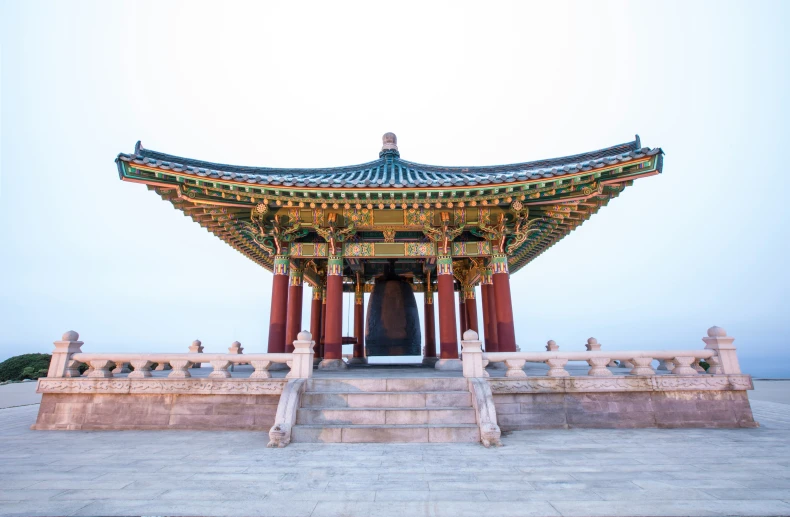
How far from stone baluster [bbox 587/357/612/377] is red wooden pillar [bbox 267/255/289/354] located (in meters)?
8.98

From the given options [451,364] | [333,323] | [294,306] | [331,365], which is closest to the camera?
[451,364]

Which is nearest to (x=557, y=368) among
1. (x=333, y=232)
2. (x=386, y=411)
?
(x=386, y=411)

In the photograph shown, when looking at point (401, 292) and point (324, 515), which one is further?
point (401, 292)

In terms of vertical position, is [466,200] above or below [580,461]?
above

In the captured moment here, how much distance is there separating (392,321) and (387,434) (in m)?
8.32

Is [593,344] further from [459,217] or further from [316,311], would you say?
[316,311]

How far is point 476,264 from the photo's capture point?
15.5 metres

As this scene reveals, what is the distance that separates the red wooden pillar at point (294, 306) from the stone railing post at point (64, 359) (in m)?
5.89

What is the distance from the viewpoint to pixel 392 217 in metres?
12.6

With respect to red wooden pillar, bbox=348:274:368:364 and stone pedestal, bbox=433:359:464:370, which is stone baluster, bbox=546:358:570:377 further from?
red wooden pillar, bbox=348:274:368:364

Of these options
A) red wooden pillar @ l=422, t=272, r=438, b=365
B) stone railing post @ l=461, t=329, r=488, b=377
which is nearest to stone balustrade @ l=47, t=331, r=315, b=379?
stone railing post @ l=461, t=329, r=488, b=377

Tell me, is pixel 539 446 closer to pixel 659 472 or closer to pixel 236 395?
pixel 659 472

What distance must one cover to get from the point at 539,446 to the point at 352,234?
8.35m

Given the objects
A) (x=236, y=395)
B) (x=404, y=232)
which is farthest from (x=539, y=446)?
(x=404, y=232)
